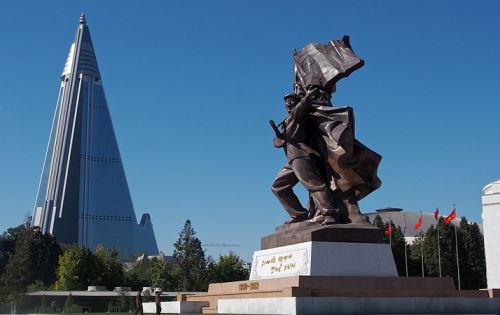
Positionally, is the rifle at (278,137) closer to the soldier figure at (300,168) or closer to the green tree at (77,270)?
the soldier figure at (300,168)

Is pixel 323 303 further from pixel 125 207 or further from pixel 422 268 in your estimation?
pixel 125 207

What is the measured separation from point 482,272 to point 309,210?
31.8m

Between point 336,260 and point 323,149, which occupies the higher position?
point 323,149

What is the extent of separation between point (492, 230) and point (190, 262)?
77.8 ft

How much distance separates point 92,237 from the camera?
430ft

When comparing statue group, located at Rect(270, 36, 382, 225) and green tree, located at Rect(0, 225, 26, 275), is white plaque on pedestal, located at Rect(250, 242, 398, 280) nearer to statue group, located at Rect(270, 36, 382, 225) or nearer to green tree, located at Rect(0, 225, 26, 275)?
statue group, located at Rect(270, 36, 382, 225)

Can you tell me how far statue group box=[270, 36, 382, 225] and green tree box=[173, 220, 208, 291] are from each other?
34083mm

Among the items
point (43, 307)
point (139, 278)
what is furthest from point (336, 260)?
point (139, 278)

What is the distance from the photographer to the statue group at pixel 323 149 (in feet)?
71.5

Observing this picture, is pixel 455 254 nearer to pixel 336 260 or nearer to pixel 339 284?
pixel 336 260

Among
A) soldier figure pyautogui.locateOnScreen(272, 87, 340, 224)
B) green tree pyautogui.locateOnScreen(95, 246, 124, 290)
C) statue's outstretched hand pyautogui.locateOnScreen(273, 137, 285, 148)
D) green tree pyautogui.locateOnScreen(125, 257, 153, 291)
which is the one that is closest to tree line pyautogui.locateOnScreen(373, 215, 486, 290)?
green tree pyautogui.locateOnScreen(125, 257, 153, 291)

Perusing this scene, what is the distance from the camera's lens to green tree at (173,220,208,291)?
56312 mm

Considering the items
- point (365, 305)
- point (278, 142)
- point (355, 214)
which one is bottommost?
point (365, 305)

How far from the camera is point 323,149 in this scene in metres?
22.7
